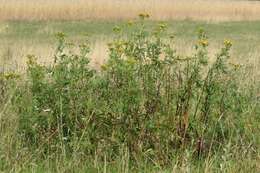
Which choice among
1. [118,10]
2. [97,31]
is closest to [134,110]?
[97,31]

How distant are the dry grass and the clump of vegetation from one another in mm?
27972

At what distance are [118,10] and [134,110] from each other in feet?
103

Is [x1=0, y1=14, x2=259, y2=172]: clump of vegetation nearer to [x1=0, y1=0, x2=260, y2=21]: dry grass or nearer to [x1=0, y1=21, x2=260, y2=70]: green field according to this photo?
[x1=0, y1=21, x2=260, y2=70]: green field

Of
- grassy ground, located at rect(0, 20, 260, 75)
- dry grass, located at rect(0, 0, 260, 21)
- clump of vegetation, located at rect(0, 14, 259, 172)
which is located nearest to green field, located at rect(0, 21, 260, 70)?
grassy ground, located at rect(0, 20, 260, 75)

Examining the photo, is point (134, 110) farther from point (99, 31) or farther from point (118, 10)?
point (118, 10)

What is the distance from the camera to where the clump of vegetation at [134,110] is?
4797 millimetres

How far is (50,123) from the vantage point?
16.0 ft

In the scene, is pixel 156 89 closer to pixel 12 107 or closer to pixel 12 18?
pixel 12 107

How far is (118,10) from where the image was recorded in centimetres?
3578

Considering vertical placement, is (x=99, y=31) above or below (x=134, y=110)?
below

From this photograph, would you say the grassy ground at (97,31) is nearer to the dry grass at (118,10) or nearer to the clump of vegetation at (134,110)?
the dry grass at (118,10)

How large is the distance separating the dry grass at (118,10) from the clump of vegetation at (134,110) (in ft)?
91.8

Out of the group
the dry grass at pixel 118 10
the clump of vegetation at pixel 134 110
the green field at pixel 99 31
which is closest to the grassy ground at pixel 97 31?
the green field at pixel 99 31

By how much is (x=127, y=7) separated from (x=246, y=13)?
30.5ft
